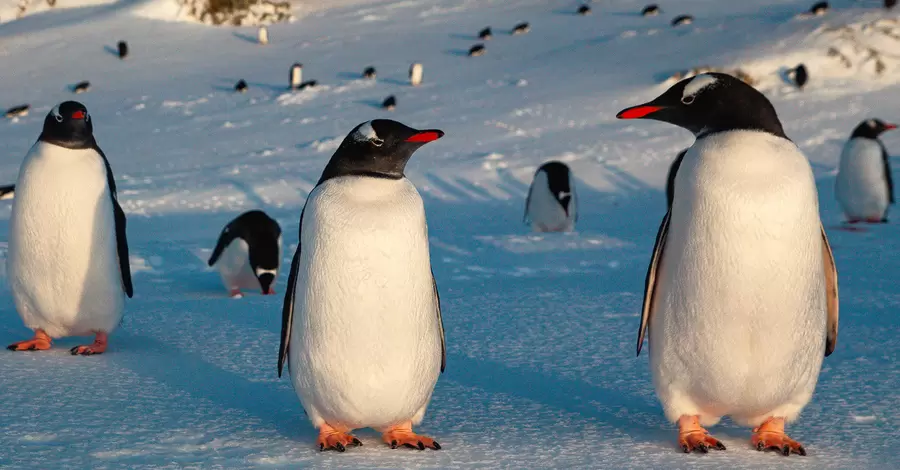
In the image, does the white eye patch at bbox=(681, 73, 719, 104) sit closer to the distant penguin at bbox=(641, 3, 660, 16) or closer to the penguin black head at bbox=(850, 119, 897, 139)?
the penguin black head at bbox=(850, 119, 897, 139)

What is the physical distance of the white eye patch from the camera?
2746 mm

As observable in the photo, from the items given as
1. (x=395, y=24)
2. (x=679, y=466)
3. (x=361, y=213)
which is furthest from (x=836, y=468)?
(x=395, y=24)

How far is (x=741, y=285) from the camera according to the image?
8.87ft

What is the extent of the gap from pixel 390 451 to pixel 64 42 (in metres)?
19.3

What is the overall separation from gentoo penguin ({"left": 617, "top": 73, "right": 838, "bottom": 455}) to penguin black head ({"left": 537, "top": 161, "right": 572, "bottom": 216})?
5.69 meters

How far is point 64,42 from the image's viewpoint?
20.3 meters

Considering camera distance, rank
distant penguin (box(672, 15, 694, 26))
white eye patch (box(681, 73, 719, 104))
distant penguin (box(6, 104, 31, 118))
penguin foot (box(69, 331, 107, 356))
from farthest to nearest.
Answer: distant penguin (box(672, 15, 694, 26)), distant penguin (box(6, 104, 31, 118)), penguin foot (box(69, 331, 107, 356)), white eye patch (box(681, 73, 719, 104))

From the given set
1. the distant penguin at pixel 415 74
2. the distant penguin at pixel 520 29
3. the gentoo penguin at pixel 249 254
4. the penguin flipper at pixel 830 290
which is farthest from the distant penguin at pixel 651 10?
the penguin flipper at pixel 830 290

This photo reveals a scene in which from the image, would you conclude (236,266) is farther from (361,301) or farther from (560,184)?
(361,301)

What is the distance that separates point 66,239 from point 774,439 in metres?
2.62

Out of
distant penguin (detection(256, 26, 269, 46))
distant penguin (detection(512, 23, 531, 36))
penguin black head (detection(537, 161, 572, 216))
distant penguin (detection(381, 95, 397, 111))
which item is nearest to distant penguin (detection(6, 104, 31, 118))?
distant penguin (detection(381, 95, 397, 111))

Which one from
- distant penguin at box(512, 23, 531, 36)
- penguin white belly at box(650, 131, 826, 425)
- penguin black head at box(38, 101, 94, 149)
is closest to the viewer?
penguin white belly at box(650, 131, 826, 425)

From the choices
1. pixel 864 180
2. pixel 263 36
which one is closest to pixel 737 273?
pixel 864 180

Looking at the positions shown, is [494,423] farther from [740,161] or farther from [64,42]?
[64,42]
